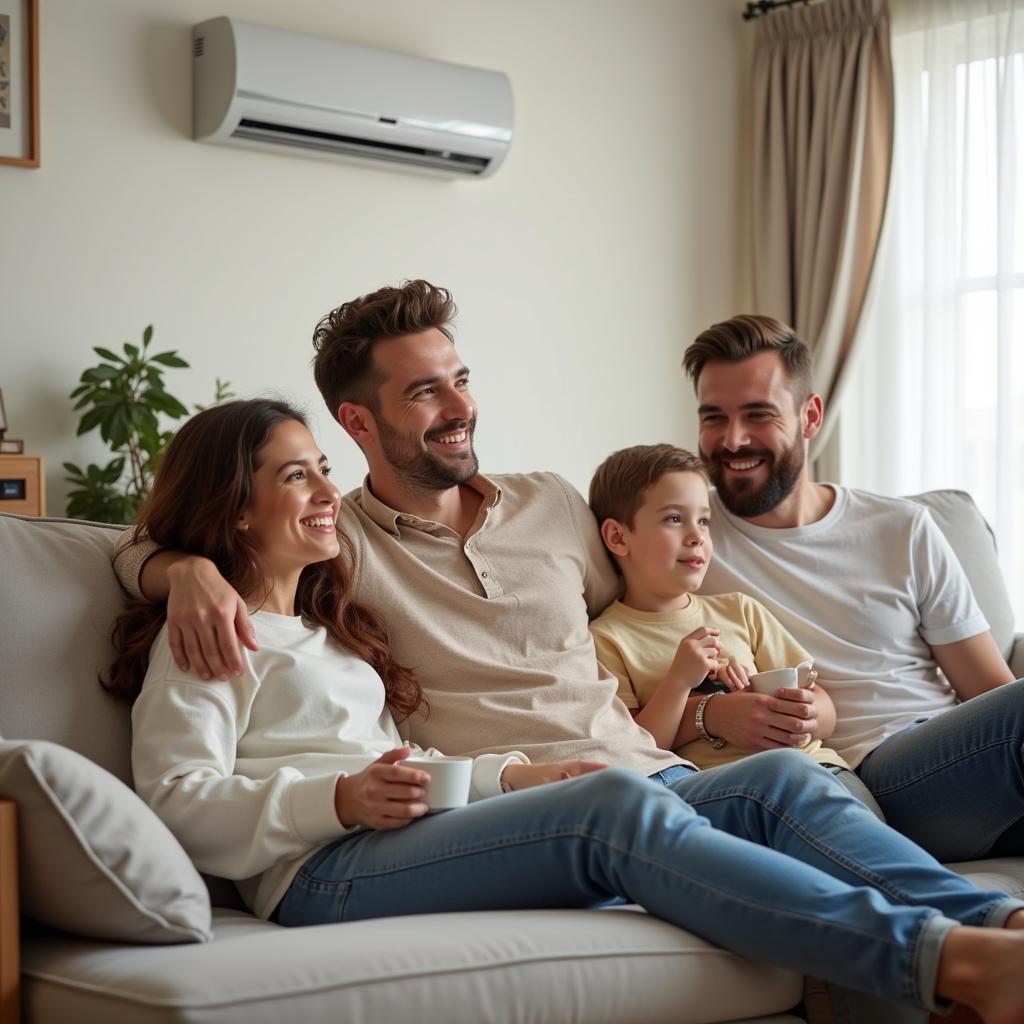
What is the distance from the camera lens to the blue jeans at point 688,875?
5.29ft

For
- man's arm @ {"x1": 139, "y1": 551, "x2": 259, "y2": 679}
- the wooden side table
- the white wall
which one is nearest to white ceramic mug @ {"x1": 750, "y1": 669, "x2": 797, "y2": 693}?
man's arm @ {"x1": 139, "y1": 551, "x2": 259, "y2": 679}

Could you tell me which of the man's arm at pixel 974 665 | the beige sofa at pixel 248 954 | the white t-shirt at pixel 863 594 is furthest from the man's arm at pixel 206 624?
the man's arm at pixel 974 665

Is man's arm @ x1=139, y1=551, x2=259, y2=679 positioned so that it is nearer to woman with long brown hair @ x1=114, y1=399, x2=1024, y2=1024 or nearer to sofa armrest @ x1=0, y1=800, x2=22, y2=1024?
woman with long brown hair @ x1=114, y1=399, x2=1024, y2=1024

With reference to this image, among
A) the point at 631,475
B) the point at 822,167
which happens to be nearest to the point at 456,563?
the point at 631,475

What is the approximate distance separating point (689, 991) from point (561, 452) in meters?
3.30

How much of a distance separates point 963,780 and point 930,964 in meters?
0.75

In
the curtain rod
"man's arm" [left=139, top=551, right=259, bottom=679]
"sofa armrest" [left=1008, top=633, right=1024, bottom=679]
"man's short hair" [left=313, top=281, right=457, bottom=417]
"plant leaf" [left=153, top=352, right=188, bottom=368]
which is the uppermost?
the curtain rod

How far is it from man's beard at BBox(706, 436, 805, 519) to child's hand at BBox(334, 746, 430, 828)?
3.90 ft

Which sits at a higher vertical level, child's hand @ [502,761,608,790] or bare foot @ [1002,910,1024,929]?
child's hand @ [502,761,608,790]

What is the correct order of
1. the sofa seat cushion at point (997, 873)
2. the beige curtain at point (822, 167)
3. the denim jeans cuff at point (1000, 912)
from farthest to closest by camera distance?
the beige curtain at point (822, 167) → the sofa seat cushion at point (997, 873) → the denim jeans cuff at point (1000, 912)

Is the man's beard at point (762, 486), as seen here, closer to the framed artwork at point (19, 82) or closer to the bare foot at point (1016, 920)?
the bare foot at point (1016, 920)

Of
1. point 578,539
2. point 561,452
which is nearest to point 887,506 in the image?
point 578,539

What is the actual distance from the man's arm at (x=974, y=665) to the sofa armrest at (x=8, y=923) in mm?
1815

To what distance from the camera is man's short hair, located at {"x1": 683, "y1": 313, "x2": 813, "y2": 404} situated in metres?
2.81
